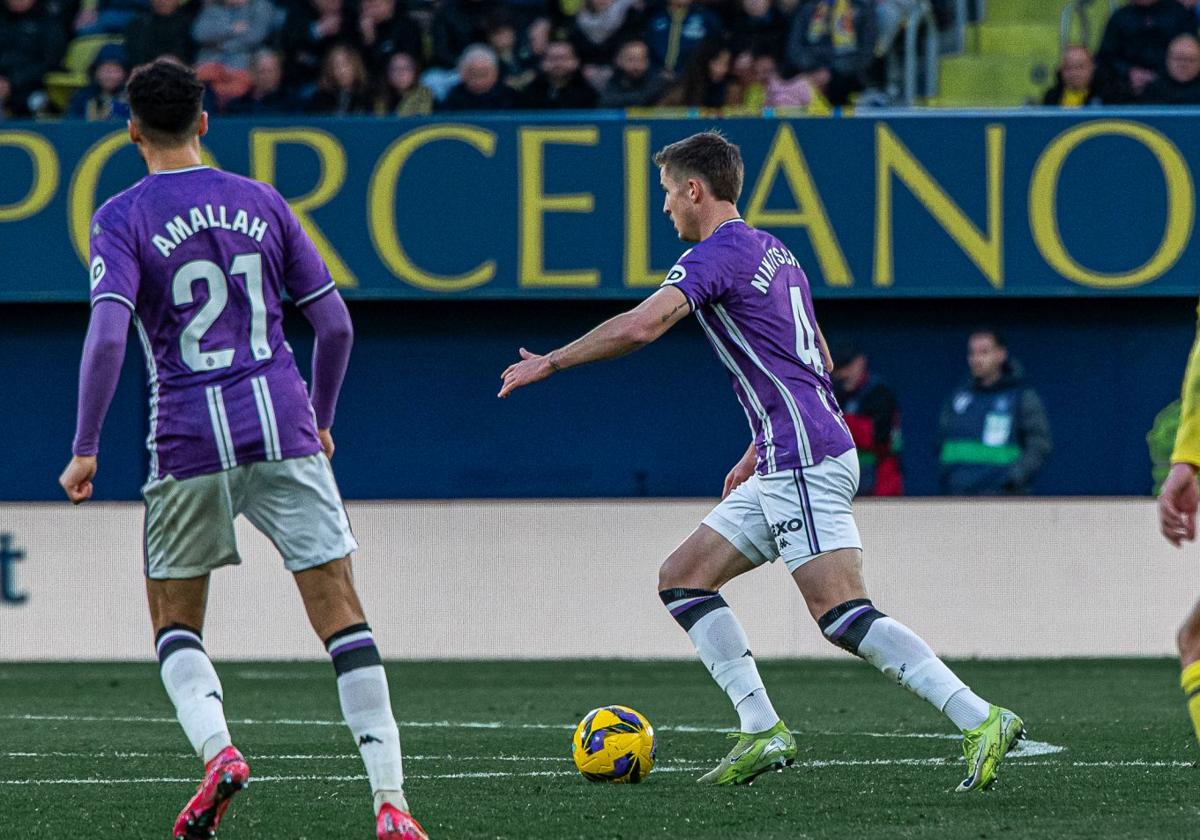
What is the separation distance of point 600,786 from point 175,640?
1681 mm

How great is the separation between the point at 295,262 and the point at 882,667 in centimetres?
210

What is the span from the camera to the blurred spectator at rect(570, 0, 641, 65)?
47.6 ft

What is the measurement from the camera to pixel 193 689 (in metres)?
5.11

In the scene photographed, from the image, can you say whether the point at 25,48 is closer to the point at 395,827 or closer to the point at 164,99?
the point at 164,99

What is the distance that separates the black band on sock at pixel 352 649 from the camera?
5.06m

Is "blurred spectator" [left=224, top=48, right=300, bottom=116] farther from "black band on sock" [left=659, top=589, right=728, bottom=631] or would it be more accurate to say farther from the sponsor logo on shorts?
the sponsor logo on shorts

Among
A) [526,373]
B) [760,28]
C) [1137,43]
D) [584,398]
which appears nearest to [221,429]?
[526,373]

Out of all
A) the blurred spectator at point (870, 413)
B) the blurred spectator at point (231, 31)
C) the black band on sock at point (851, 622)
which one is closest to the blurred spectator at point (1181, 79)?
the blurred spectator at point (870, 413)

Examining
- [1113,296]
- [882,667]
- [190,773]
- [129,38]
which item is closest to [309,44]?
[129,38]

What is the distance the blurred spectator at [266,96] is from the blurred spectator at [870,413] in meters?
4.04

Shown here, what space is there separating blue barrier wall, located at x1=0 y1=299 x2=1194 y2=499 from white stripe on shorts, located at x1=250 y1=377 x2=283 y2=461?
9131 mm

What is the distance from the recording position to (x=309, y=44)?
14.9 metres

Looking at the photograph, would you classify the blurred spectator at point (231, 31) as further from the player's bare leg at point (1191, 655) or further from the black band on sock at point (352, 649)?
the player's bare leg at point (1191, 655)

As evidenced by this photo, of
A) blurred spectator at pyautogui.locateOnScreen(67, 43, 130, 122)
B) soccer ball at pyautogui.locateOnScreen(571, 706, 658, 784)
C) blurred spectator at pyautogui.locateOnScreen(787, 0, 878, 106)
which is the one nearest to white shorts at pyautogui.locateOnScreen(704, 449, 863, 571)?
soccer ball at pyautogui.locateOnScreen(571, 706, 658, 784)
